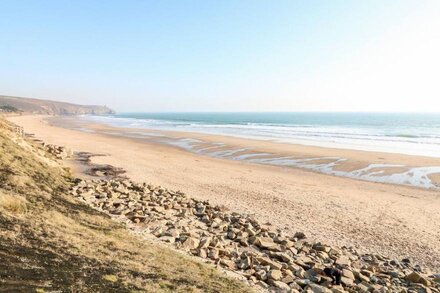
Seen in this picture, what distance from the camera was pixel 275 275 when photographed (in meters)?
7.73

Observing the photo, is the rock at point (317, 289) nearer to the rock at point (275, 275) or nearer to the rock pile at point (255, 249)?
the rock pile at point (255, 249)

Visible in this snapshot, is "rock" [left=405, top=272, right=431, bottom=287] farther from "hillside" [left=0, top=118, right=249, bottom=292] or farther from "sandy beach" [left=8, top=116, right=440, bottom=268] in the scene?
"hillside" [left=0, top=118, right=249, bottom=292]

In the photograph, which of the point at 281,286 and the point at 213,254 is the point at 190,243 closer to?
the point at 213,254

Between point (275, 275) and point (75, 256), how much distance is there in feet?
15.1

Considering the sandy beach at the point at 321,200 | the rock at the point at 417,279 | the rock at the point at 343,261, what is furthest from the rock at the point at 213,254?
the rock at the point at 417,279

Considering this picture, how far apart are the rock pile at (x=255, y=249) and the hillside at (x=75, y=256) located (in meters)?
1.15

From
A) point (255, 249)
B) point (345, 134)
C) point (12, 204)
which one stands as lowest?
point (255, 249)

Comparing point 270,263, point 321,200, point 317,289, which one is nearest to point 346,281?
point 317,289

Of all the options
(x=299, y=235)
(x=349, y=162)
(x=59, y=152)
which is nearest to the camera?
(x=299, y=235)

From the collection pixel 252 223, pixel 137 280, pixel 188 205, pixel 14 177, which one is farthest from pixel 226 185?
pixel 137 280

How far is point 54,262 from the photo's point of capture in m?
5.61

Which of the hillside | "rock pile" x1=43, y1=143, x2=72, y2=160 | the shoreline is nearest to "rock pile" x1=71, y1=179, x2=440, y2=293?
the hillside

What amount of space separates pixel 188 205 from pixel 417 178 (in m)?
19.2

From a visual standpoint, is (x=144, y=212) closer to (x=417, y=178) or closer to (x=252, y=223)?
(x=252, y=223)
